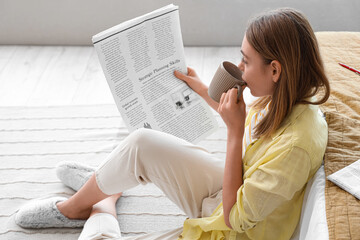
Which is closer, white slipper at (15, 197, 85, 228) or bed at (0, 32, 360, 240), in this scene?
bed at (0, 32, 360, 240)

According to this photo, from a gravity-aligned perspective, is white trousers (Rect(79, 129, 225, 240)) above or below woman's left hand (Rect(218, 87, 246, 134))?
below

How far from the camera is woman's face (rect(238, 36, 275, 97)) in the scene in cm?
104

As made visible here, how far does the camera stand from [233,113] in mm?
1105

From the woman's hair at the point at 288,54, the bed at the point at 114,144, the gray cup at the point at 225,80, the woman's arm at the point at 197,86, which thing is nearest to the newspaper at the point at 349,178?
the bed at the point at 114,144

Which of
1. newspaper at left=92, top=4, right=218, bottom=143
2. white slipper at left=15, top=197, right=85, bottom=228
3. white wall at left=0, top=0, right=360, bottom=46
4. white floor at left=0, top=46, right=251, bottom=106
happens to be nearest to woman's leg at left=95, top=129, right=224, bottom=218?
newspaper at left=92, top=4, right=218, bottom=143

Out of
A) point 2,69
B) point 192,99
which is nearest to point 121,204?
point 192,99

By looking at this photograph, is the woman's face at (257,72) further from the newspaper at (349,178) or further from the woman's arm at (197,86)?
the woman's arm at (197,86)

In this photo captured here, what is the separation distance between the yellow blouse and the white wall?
175cm

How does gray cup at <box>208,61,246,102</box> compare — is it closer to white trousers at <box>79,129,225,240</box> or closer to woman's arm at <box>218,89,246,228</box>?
woman's arm at <box>218,89,246,228</box>

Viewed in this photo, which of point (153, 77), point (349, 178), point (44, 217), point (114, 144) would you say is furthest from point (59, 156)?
point (349, 178)

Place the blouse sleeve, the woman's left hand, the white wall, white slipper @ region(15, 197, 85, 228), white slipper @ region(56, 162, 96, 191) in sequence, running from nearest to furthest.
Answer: the blouse sleeve, the woman's left hand, white slipper @ region(15, 197, 85, 228), white slipper @ region(56, 162, 96, 191), the white wall

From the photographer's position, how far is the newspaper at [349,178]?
1.00 meters

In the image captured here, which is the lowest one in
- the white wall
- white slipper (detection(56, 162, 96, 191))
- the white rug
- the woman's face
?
the white rug

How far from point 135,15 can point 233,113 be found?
1.82 metres
